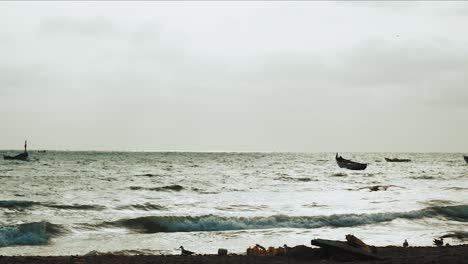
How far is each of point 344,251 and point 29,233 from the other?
1194 centimetres

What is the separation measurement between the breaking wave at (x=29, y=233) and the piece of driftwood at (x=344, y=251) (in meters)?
10.3

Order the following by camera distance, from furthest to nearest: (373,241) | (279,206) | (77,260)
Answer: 1. (279,206)
2. (373,241)
3. (77,260)

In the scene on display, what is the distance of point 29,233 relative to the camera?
18.6 meters

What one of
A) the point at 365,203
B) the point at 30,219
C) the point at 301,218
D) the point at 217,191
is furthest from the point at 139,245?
the point at 217,191

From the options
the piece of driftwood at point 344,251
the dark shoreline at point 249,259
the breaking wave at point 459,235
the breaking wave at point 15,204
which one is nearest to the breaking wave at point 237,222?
the breaking wave at point 459,235

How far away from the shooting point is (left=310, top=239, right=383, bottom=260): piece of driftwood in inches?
456

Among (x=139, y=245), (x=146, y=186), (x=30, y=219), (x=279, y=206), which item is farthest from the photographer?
(x=146, y=186)

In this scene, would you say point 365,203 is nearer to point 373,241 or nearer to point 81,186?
point 373,241

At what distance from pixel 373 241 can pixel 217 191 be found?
67.6 ft

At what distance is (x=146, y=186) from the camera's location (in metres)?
41.3

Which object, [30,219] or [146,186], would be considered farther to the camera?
[146,186]

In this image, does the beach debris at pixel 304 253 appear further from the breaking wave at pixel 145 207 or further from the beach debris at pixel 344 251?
the breaking wave at pixel 145 207

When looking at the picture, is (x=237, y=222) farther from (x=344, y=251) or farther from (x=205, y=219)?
(x=344, y=251)

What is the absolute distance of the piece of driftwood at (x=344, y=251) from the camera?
1159 centimetres
